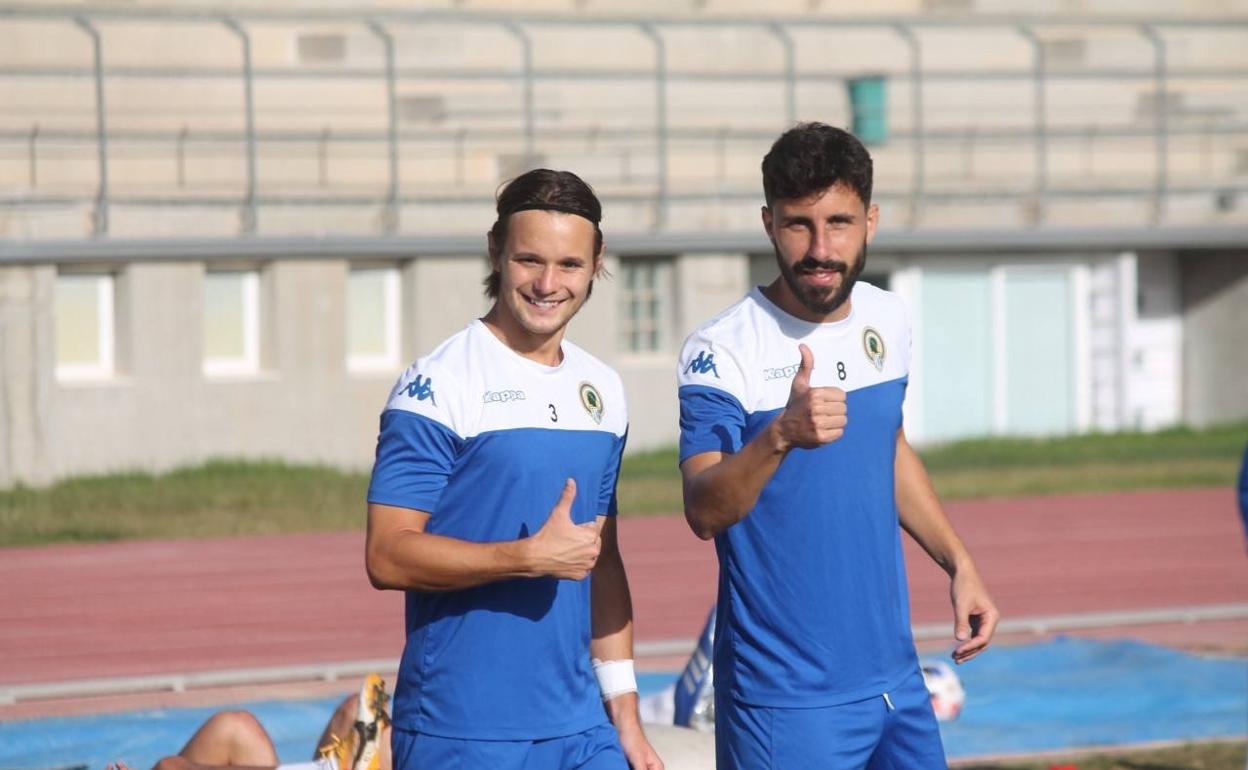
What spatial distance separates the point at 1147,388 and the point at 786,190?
24.6 metres

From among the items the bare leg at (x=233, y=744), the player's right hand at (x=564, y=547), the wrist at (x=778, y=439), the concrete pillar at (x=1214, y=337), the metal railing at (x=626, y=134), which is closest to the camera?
the player's right hand at (x=564, y=547)

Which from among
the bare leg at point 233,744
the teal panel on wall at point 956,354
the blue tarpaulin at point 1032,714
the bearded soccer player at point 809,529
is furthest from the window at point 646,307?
the bearded soccer player at point 809,529

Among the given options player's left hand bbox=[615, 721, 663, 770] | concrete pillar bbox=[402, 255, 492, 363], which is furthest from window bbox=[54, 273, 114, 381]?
player's left hand bbox=[615, 721, 663, 770]

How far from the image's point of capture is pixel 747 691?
439cm

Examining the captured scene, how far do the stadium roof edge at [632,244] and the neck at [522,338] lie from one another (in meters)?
16.9

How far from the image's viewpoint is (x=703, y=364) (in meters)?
4.40

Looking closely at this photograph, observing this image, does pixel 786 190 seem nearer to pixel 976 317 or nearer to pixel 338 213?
pixel 338 213

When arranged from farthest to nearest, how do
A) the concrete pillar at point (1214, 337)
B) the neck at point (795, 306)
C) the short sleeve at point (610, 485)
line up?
the concrete pillar at point (1214, 337) < the neck at point (795, 306) < the short sleeve at point (610, 485)

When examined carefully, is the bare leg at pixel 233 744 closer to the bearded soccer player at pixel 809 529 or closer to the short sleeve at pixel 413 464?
the bearded soccer player at pixel 809 529

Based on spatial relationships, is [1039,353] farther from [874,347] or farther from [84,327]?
[874,347]

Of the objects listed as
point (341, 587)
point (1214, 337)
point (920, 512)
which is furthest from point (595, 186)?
point (920, 512)

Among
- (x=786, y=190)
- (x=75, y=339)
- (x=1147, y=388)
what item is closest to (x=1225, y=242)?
(x=1147, y=388)

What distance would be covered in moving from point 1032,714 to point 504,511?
6606 millimetres

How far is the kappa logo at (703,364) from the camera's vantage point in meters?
4.38
